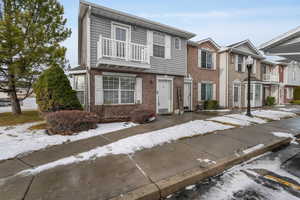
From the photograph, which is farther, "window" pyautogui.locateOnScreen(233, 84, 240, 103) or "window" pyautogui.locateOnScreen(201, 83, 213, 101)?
"window" pyautogui.locateOnScreen(233, 84, 240, 103)

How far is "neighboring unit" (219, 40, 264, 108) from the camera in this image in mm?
12608

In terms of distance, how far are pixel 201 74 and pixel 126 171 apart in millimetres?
10588

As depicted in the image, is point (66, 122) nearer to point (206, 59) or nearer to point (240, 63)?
point (206, 59)

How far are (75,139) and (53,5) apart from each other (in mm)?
8527

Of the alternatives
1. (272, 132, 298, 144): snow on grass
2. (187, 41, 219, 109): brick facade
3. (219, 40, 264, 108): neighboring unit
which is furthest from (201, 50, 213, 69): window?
(272, 132, 298, 144): snow on grass

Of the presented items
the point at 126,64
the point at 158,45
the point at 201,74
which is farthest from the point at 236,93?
the point at 126,64

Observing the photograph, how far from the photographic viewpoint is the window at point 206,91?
11.9m

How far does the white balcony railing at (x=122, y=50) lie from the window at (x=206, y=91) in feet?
20.5

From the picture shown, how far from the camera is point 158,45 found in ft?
29.8

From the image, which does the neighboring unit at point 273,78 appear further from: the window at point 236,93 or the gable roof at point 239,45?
the window at point 236,93

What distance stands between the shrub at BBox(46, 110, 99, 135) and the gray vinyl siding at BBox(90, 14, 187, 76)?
2862mm

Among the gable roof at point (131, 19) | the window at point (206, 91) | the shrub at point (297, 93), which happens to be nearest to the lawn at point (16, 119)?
the gable roof at point (131, 19)

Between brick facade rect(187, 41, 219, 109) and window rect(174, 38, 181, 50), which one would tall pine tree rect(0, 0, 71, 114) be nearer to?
window rect(174, 38, 181, 50)

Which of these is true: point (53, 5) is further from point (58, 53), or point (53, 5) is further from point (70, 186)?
point (70, 186)
